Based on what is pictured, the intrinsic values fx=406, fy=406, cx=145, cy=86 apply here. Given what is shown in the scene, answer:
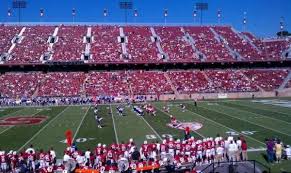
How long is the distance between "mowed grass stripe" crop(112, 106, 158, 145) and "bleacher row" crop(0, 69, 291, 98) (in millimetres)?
16653

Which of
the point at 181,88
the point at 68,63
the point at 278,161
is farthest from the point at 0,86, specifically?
the point at 278,161

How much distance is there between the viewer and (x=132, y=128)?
2397 centimetres

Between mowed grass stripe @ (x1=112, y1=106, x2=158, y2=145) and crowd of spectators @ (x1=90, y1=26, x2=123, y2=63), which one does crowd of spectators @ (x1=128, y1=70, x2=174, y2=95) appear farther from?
mowed grass stripe @ (x1=112, y1=106, x2=158, y2=145)

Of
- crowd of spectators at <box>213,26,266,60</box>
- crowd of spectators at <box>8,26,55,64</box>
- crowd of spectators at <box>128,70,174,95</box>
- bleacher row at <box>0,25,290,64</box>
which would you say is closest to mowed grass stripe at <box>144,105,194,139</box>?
crowd of spectators at <box>128,70,174,95</box>

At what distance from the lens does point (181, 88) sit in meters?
47.5

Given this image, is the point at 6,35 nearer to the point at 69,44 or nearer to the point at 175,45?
the point at 69,44

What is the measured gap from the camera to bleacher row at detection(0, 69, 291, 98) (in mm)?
46094

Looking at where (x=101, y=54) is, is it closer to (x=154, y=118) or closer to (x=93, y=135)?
(x=154, y=118)

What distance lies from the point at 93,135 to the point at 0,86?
94.9 feet

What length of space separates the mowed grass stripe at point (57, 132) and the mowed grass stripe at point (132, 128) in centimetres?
271

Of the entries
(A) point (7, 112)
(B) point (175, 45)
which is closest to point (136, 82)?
(B) point (175, 45)

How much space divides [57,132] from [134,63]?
30.5m

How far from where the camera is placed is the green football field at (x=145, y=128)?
19.7 metres

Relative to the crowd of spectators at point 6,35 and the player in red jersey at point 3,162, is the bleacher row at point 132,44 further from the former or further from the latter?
the player in red jersey at point 3,162
